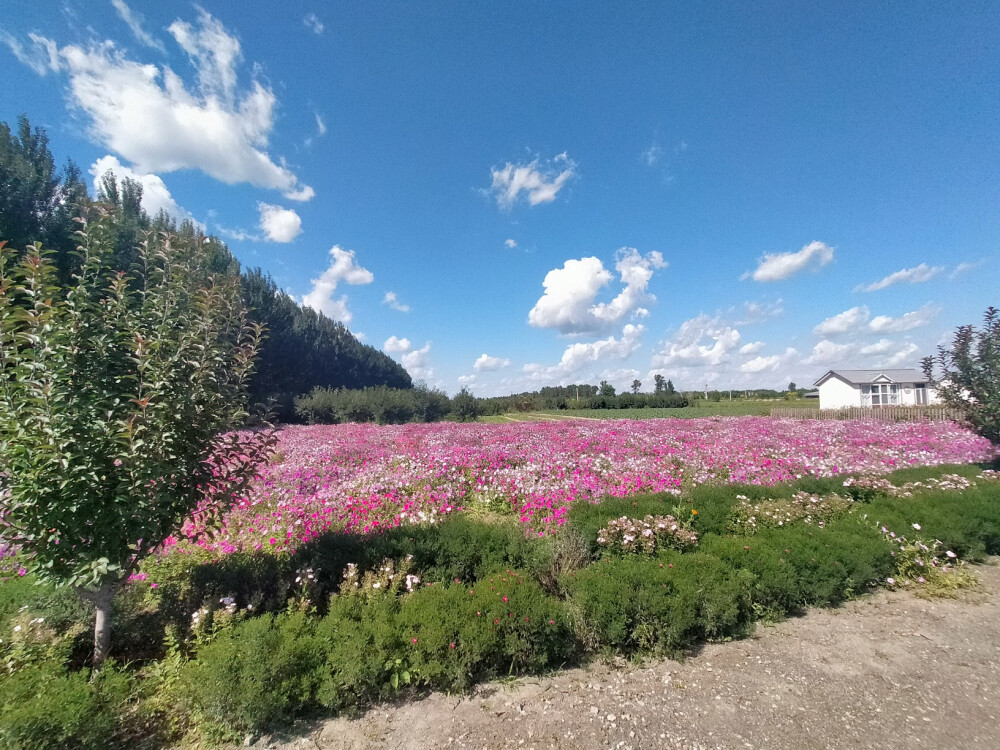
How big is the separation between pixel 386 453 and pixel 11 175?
23.9 meters

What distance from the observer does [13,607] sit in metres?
3.87

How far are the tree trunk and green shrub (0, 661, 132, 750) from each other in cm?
50

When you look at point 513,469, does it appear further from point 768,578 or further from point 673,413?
point 673,413

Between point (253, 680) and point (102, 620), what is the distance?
1.84 metres

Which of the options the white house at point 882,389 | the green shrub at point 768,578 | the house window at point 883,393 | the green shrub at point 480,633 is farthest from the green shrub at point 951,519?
the house window at point 883,393

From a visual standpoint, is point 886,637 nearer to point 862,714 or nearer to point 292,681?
point 862,714

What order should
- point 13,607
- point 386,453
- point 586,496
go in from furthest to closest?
point 386,453 < point 586,496 < point 13,607

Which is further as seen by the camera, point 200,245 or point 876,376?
point 876,376

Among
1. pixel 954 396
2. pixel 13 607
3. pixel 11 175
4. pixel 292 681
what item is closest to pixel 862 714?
pixel 292 681

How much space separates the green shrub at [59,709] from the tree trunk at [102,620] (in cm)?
50

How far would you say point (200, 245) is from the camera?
411cm

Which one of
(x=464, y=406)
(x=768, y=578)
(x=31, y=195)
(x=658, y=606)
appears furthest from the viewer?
(x=464, y=406)

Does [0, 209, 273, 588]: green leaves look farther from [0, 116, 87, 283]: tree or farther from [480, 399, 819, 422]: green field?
[480, 399, 819, 422]: green field

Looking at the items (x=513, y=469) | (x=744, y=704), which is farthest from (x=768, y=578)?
(x=513, y=469)
